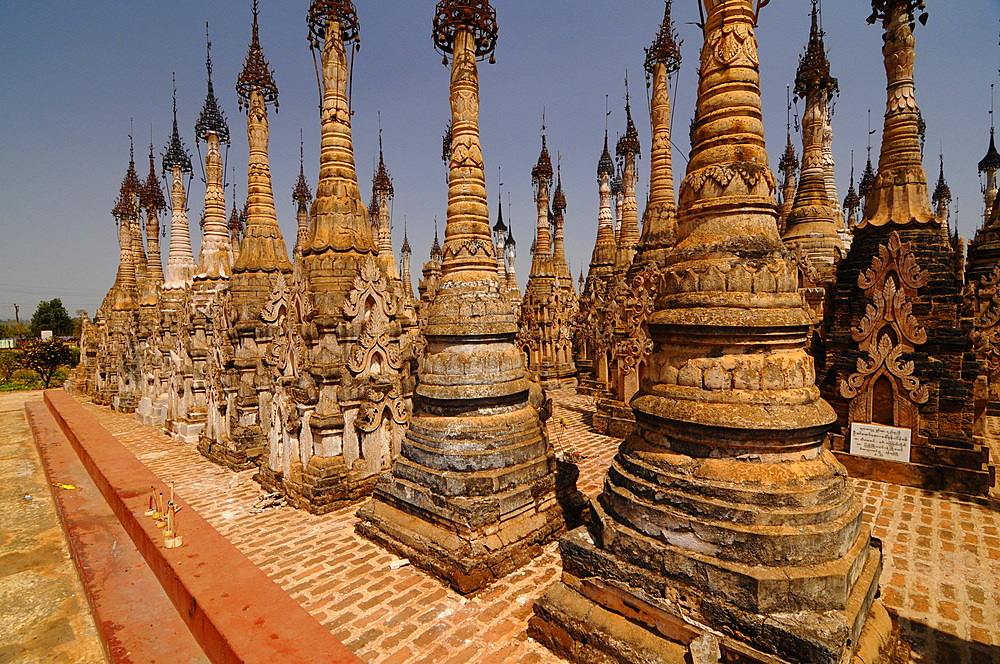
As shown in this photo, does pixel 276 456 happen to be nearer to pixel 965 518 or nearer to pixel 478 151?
pixel 478 151

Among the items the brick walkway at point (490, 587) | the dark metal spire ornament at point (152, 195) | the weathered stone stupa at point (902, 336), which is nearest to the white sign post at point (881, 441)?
the weathered stone stupa at point (902, 336)

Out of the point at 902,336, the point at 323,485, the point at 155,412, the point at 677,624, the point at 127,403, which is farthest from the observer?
the point at 127,403

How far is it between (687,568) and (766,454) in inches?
45.8

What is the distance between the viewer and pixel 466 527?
6.11m

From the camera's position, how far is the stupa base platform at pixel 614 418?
43.3ft

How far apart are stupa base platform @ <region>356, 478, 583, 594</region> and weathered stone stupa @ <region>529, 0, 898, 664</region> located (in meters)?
1.26

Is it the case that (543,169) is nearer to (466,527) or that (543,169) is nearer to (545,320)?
(545,320)

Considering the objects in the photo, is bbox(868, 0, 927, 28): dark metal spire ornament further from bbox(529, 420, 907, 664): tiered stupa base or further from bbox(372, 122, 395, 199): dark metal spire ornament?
bbox(372, 122, 395, 199): dark metal spire ornament

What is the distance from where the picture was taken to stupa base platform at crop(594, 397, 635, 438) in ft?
43.3

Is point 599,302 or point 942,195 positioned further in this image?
point 942,195

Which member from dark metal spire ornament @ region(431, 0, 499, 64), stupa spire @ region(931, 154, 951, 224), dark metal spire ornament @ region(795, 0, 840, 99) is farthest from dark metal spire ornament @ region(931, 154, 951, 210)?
dark metal spire ornament @ region(431, 0, 499, 64)

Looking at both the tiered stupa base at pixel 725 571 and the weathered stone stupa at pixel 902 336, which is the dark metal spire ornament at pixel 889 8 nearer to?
the weathered stone stupa at pixel 902 336

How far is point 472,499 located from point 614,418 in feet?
26.1

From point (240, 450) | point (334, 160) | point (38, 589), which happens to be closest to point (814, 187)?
point (334, 160)
